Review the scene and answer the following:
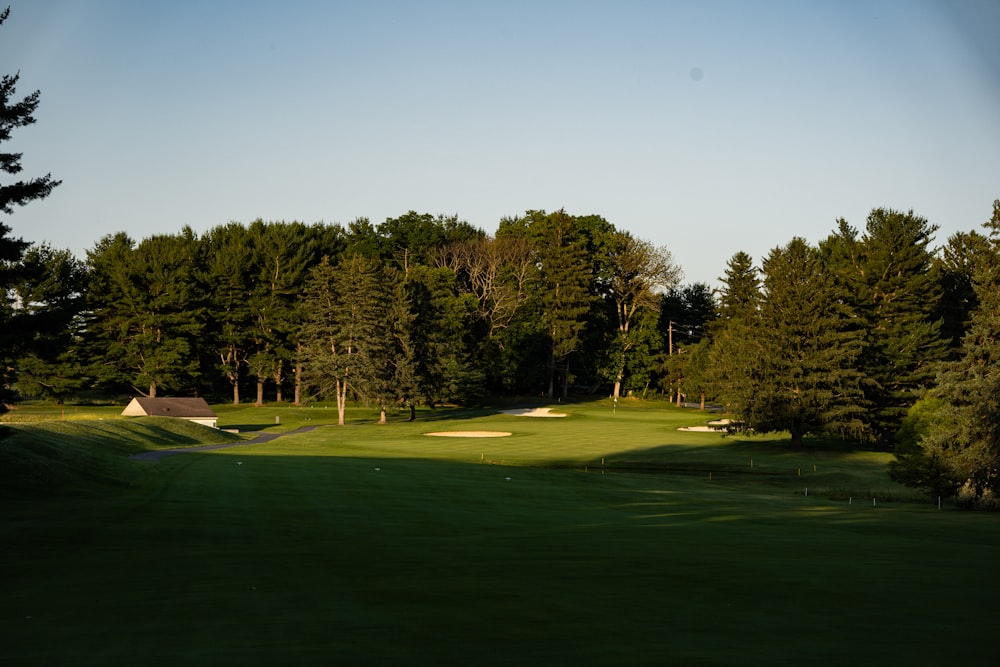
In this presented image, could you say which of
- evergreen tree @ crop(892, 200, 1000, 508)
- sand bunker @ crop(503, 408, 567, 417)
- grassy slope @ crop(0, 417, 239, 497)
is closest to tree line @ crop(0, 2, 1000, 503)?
evergreen tree @ crop(892, 200, 1000, 508)

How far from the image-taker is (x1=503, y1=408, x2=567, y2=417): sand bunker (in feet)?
279

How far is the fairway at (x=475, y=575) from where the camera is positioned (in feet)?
32.2

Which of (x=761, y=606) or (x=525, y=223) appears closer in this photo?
(x=761, y=606)

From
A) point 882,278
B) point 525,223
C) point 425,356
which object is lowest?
point 425,356

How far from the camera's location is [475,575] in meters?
14.5

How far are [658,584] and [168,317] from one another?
8419cm

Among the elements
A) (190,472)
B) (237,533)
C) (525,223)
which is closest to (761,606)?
(237,533)

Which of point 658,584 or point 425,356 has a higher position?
point 425,356

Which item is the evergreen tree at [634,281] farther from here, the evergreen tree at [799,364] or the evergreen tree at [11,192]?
the evergreen tree at [11,192]

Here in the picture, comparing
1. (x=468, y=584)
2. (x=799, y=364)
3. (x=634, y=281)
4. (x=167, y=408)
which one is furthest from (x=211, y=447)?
(x=634, y=281)

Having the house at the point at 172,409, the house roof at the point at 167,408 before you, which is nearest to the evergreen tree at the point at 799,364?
the house at the point at 172,409

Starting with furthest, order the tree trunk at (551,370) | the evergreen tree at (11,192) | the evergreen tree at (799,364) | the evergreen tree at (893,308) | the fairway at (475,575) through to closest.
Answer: the tree trunk at (551,370) → the evergreen tree at (893,308) → the evergreen tree at (799,364) → the evergreen tree at (11,192) → the fairway at (475,575)

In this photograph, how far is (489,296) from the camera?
10606 cm

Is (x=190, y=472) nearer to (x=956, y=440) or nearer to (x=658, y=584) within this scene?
(x=658, y=584)
